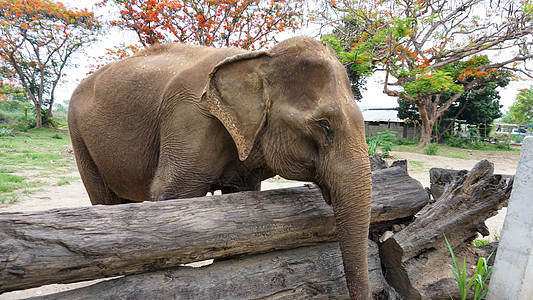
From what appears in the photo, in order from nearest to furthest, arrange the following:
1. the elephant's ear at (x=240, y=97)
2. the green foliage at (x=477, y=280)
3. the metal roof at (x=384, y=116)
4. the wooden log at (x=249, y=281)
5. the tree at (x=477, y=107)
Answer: the wooden log at (x=249, y=281) → the elephant's ear at (x=240, y=97) → the green foliage at (x=477, y=280) → the tree at (x=477, y=107) → the metal roof at (x=384, y=116)

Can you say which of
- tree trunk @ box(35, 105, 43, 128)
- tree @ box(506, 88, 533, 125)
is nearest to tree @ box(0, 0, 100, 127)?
tree trunk @ box(35, 105, 43, 128)

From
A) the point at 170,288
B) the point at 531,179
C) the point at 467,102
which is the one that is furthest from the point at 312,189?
the point at 467,102

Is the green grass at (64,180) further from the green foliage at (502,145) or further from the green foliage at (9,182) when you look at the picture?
the green foliage at (502,145)

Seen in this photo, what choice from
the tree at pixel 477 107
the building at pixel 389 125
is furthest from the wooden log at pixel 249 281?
the building at pixel 389 125

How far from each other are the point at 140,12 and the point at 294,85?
39.1ft

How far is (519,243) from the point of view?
7.53 feet

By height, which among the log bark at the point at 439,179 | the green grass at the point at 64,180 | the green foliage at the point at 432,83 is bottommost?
the green grass at the point at 64,180

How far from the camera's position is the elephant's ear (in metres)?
2.06

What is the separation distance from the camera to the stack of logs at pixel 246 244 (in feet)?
5.04

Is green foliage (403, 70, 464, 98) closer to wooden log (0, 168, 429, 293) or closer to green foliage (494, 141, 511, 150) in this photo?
green foliage (494, 141, 511, 150)

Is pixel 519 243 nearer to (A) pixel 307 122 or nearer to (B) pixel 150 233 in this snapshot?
(A) pixel 307 122

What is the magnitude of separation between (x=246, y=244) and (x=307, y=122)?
0.84m

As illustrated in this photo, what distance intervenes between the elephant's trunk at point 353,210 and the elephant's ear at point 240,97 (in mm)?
540

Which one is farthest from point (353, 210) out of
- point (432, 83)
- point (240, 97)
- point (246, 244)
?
point (432, 83)
